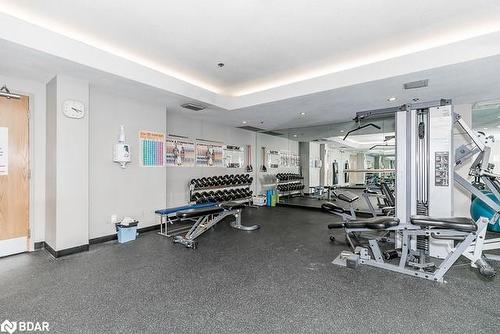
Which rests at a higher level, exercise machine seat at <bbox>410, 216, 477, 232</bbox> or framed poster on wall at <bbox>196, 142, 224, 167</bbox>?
framed poster on wall at <bbox>196, 142, 224, 167</bbox>

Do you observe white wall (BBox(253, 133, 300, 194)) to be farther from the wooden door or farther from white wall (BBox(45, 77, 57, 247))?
the wooden door

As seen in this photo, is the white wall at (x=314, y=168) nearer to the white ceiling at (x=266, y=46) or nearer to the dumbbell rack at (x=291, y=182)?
the dumbbell rack at (x=291, y=182)

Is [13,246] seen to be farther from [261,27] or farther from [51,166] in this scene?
[261,27]

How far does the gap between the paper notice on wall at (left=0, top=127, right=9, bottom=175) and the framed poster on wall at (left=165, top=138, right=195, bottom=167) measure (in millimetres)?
2239

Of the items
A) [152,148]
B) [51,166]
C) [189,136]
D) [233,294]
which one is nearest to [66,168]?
[51,166]

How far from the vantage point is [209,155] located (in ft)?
18.7

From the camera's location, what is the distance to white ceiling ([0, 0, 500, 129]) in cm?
220

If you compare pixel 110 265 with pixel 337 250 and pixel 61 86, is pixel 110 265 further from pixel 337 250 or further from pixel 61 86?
pixel 337 250

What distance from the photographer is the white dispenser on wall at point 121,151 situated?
11.9 ft

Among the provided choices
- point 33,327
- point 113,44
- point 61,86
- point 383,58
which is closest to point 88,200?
point 61,86

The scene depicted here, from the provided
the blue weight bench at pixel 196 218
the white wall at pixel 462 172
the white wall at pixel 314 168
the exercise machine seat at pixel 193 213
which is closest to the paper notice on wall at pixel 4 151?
the blue weight bench at pixel 196 218

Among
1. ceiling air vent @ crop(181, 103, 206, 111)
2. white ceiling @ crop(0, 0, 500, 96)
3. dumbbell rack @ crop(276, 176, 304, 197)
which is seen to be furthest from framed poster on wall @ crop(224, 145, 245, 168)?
white ceiling @ crop(0, 0, 500, 96)

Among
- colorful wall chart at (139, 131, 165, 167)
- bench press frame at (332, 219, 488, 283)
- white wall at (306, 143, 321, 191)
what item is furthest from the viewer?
white wall at (306, 143, 321, 191)

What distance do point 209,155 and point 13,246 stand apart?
3660 millimetres
